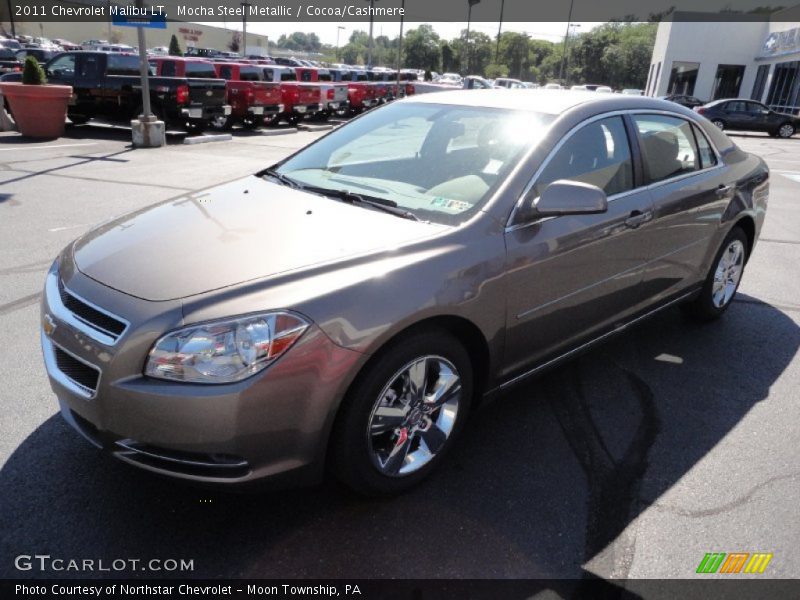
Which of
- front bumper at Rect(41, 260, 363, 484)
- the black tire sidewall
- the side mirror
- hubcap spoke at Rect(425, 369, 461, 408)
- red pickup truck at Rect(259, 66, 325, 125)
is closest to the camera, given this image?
front bumper at Rect(41, 260, 363, 484)

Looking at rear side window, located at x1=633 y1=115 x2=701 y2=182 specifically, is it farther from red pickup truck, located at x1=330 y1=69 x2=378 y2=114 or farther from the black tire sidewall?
red pickup truck, located at x1=330 y1=69 x2=378 y2=114

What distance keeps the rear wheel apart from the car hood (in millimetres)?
29696

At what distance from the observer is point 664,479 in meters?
2.99

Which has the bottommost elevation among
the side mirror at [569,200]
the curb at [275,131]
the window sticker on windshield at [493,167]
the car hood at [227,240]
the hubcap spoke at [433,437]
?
the curb at [275,131]

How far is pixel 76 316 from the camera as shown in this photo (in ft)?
8.02

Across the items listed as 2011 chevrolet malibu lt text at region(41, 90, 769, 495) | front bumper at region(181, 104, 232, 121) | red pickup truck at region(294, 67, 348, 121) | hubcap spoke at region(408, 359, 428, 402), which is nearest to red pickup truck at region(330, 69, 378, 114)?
red pickup truck at region(294, 67, 348, 121)

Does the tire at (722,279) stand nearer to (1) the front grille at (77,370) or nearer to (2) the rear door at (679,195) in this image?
(2) the rear door at (679,195)

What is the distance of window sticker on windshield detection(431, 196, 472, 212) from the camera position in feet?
9.70

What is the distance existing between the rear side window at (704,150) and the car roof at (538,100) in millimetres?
479

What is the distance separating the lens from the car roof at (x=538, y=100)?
11.4 feet

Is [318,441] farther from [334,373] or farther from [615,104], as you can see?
[615,104]

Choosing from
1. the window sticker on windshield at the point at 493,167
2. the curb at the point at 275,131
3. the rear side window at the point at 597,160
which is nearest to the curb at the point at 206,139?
the curb at the point at 275,131

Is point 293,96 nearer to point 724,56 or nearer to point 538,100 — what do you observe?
point 538,100

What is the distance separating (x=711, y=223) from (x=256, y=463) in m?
3.58
